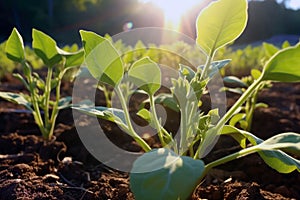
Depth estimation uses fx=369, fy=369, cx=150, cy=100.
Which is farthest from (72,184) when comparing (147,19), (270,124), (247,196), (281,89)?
(147,19)

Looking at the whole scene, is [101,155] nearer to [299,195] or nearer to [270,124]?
[299,195]

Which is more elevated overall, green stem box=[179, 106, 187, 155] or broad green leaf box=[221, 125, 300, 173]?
green stem box=[179, 106, 187, 155]

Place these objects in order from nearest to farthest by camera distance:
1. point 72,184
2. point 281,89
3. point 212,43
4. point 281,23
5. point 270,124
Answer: point 212,43, point 72,184, point 270,124, point 281,89, point 281,23

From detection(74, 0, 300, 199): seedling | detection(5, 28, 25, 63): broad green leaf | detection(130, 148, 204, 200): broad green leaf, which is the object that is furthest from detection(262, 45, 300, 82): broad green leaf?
detection(5, 28, 25, 63): broad green leaf

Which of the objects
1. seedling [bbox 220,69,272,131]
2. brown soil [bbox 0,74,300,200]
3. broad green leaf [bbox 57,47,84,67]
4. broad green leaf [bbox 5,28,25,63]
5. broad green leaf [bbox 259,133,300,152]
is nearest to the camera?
broad green leaf [bbox 259,133,300,152]

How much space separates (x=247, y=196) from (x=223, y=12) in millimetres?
591

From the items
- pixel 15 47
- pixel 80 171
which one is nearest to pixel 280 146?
pixel 80 171

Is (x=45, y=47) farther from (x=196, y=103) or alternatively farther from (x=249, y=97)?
(x=249, y=97)

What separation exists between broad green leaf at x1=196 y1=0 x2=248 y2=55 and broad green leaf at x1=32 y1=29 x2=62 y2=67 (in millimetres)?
→ 776

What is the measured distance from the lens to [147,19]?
2570 cm

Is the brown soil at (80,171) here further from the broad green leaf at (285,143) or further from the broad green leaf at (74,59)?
the broad green leaf at (74,59)

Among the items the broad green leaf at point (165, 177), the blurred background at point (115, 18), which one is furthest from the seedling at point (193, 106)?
the blurred background at point (115, 18)

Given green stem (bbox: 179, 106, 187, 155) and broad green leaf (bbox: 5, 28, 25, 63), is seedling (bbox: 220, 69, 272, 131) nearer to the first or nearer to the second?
green stem (bbox: 179, 106, 187, 155)

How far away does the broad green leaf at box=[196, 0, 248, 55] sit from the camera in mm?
984
